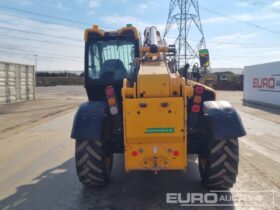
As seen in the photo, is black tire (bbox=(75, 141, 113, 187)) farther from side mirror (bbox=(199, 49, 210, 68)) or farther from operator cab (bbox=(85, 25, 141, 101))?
side mirror (bbox=(199, 49, 210, 68))

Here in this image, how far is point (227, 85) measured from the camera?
39.7 metres

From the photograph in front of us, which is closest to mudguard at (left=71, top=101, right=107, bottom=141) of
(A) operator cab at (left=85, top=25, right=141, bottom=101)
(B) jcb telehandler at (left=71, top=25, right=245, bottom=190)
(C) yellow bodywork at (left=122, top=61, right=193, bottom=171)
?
(B) jcb telehandler at (left=71, top=25, right=245, bottom=190)

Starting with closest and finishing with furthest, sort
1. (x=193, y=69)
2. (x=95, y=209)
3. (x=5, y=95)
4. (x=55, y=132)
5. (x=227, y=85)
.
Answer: (x=95, y=209) → (x=193, y=69) → (x=55, y=132) → (x=5, y=95) → (x=227, y=85)

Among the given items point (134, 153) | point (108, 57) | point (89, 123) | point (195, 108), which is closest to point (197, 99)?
point (195, 108)

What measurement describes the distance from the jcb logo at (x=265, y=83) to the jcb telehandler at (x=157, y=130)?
15.5 metres

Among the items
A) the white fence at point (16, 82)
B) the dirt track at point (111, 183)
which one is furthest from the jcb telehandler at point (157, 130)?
the white fence at point (16, 82)

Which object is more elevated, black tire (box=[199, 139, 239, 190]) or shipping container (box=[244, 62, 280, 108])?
shipping container (box=[244, 62, 280, 108])

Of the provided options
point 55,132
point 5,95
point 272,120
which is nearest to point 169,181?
point 55,132

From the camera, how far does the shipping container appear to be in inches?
761

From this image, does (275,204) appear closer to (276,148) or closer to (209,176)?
(209,176)

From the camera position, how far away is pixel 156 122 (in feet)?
15.4

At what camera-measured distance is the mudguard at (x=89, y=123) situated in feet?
16.7

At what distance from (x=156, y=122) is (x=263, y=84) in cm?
1805

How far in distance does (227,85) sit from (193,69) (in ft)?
112
